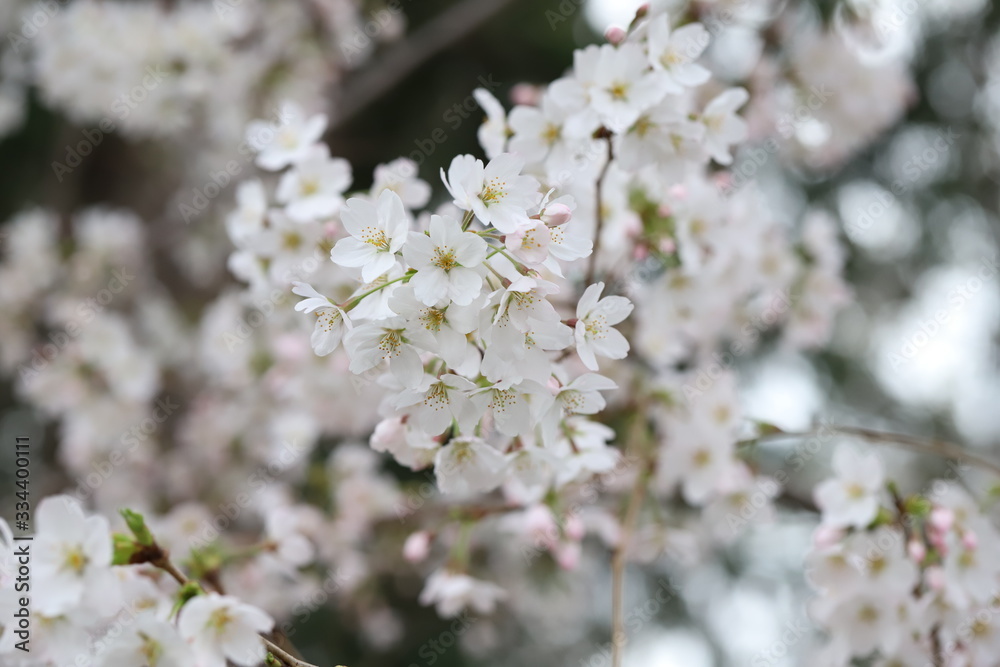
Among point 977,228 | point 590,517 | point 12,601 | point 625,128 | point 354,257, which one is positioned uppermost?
point 354,257

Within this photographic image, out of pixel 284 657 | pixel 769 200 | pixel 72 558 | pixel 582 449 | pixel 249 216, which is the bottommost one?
pixel 769 200

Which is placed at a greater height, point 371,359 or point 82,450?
point 371,359

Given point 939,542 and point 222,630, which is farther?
point 939,542

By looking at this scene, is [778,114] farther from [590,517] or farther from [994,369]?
[994,369]

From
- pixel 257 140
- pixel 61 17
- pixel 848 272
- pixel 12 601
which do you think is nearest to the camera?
pixel 12 601

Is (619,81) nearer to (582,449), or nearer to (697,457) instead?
(582,449)

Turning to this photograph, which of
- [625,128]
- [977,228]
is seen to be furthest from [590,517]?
[977,228]

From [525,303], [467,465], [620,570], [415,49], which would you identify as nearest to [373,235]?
[525,303]
